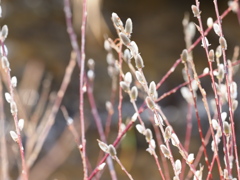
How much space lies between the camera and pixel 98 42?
132 inches

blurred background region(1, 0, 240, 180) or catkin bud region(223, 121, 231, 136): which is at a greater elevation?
blurred background region(1, 0, 240, 180)

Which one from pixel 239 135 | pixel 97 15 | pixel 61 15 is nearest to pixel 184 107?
pixel 239 135

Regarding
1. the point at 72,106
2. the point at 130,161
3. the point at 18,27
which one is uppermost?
the point at 18,27

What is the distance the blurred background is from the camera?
10.3ft

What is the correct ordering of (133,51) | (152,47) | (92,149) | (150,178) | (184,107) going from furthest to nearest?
(152,47) < (184,107) < (92,149) < (150,178) < (133,51)

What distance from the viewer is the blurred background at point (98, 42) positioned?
124 inches

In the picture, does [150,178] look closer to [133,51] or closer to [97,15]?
[97,15]

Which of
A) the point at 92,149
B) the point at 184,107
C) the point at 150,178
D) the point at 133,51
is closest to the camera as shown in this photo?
the point at 133,51

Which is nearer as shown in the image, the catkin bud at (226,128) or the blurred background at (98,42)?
the catkin bud at (226,128)

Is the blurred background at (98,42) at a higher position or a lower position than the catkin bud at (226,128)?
higher

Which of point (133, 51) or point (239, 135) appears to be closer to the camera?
point (133, 51)

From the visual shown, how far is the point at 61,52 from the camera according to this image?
11.0ft

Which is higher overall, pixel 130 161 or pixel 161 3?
pixel 161 3

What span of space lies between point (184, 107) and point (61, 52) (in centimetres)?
94
